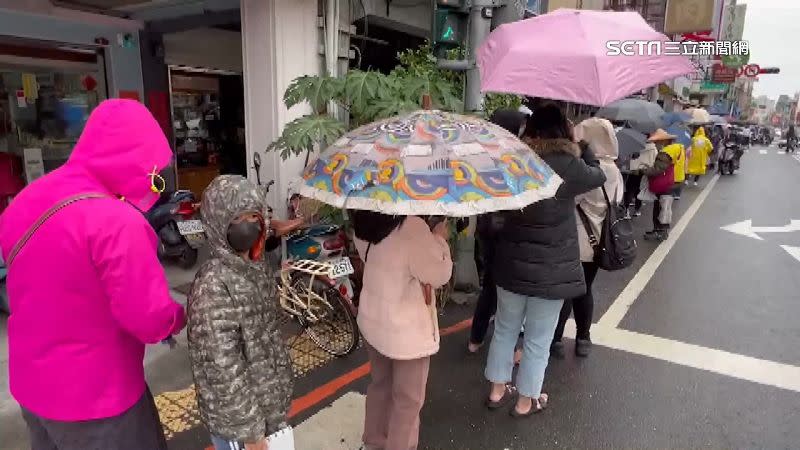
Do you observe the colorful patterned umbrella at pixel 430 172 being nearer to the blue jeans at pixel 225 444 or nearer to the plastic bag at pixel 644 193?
the blue jeans at pixel 225 444

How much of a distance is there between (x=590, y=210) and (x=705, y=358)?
1830mm

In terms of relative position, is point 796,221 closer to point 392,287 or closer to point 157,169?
point 392,287

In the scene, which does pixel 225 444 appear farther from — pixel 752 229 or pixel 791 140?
pixel 791 140

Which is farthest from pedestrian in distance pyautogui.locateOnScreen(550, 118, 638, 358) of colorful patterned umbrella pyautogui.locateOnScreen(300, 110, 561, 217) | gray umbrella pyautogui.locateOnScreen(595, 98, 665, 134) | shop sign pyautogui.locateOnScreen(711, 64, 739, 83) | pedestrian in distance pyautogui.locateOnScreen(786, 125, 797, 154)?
pedestrian in distance pyautogui.locateOnScreen(786, 125, 797, 154)

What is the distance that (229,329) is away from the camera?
6.28 feet

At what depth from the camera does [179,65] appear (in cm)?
802

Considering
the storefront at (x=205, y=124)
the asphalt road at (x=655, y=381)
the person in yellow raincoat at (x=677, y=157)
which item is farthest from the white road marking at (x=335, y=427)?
the person in yellow raincoat at (x=677, y=157)

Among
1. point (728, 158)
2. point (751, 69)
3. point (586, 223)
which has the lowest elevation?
point (728, 158)

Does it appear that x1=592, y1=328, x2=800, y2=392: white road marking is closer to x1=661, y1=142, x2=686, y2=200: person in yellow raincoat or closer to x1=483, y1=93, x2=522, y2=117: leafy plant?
x1=483, y1=93, x2=522, y2=117: leafy plant

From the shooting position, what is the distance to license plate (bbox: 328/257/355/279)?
4.32 m

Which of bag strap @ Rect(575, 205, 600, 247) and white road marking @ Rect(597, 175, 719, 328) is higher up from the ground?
bag strap @ Rect(575, 205, 600, 247)

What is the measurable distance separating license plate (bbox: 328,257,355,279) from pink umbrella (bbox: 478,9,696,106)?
6.31 ft

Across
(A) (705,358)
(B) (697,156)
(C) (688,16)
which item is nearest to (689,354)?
(A) (705,358)

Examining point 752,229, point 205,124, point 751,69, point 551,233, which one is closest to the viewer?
point 551,233
